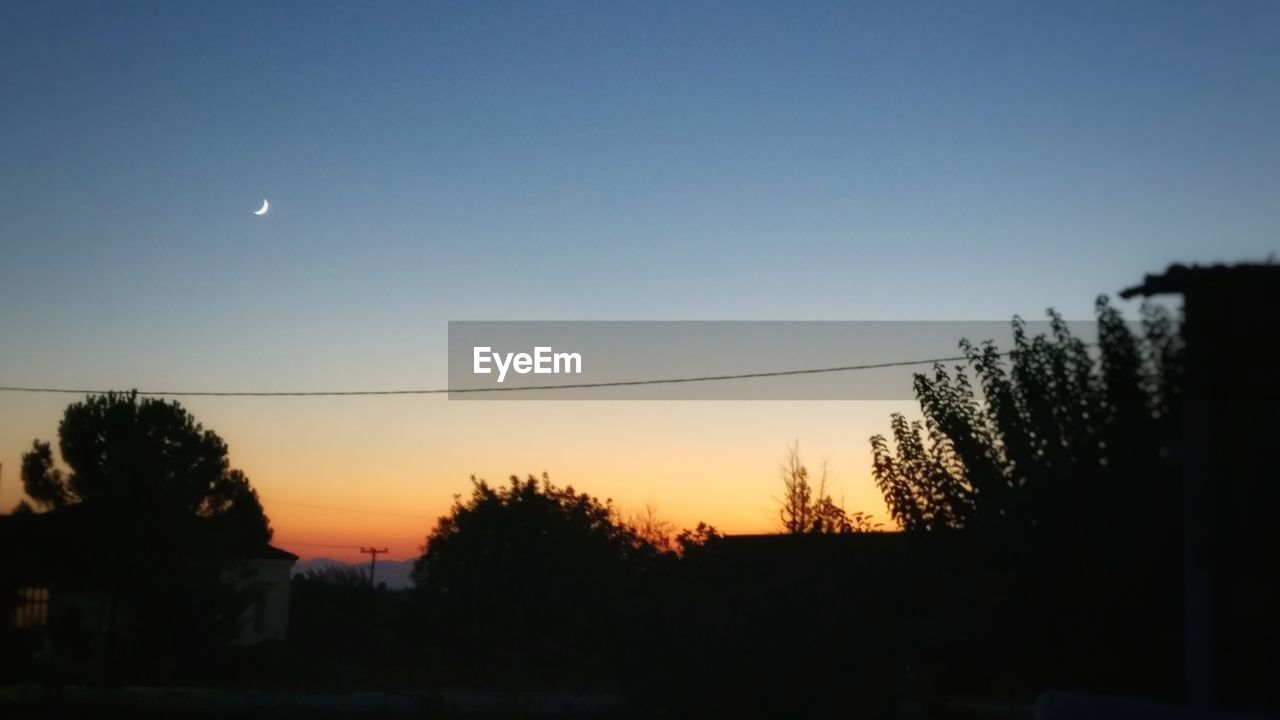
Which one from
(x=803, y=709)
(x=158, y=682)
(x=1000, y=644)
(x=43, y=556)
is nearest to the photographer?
(x=1000, y=644)

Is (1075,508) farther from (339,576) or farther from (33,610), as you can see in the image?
(339,576)

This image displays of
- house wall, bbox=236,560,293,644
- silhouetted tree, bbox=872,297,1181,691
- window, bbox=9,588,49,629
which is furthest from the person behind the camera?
house wall, bbox=236,560,293,644

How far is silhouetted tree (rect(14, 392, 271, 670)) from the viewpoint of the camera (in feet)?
101

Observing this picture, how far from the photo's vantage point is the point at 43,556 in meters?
30.5

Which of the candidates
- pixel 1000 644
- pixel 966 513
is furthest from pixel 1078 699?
pixel 966 513

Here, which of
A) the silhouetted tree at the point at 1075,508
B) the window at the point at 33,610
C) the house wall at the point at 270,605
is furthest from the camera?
the house wall at the point at 270,605

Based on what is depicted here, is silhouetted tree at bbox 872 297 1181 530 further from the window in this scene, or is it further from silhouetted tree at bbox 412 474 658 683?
the window

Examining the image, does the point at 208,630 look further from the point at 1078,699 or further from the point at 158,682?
the point at 1078,699

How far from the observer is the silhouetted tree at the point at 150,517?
30.8 metres

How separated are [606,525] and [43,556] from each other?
50.0 ft

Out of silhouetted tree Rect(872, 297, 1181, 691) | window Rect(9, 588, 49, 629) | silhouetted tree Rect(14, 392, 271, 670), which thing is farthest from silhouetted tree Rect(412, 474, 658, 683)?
silhouetted tree Rect(872, 297, 1181, 691)

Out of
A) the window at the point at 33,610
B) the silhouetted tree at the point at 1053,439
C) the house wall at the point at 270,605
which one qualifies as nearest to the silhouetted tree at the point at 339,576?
the house wall at the point at 270,605

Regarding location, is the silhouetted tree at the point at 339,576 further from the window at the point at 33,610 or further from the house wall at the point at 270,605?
the window at the point at 33,610

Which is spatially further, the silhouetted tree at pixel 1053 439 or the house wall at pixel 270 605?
the house wall at pixel 270 605
